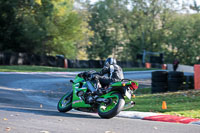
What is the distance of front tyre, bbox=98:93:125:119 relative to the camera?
935 cm

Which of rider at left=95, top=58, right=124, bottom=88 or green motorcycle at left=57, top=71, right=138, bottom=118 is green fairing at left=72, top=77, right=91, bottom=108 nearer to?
green motorcycle at left=57, top=71, right=138, bottom=118

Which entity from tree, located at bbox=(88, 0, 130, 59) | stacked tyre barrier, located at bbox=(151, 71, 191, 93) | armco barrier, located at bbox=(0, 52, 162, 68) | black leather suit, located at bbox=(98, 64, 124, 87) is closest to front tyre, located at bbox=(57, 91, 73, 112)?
black leather suit, located at bbox=(98, 64, 124, 87)

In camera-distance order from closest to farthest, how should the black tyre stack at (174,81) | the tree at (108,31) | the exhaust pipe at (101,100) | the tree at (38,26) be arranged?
the exhaust pipe at (101,100)
the black tyre stack at (174,81)
the tree at (38,26)
the tree at (108,31)

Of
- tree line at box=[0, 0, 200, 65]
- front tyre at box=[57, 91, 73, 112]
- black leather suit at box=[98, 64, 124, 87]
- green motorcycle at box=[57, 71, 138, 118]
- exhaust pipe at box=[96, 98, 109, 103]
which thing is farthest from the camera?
tree line at box=[0, 0, 200, 65]

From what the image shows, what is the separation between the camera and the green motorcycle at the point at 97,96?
Result: 373 inches

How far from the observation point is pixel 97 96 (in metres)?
10.2

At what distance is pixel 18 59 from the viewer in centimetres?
3828

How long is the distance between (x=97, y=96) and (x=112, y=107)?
648mm

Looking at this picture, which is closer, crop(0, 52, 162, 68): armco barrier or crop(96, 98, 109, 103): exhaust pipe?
crop(96, 98, 109, 103): exhaust pipe

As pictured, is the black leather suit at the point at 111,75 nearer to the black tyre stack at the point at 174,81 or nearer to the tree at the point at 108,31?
the black tyre stack at the point at 174,81

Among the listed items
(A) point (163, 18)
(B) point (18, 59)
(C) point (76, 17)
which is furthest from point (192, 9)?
(B) point (18, 59)

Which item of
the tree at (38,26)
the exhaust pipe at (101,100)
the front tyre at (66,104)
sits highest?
the tree at (38,26)

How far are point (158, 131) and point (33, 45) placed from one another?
42.0m

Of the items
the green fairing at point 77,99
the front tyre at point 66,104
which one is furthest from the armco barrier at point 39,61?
the green fairing at point 77,99
